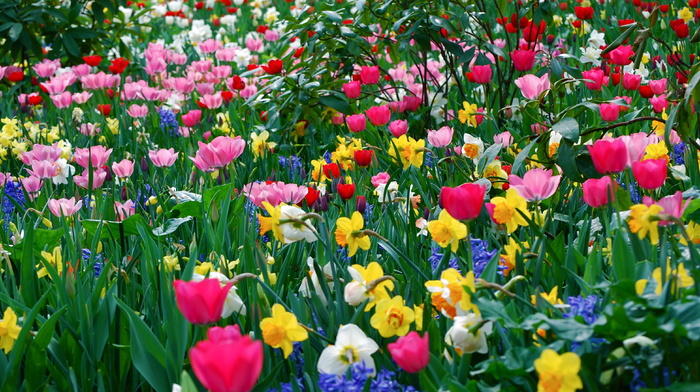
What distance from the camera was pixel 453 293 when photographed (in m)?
1.01

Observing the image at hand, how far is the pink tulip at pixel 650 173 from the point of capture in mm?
1186

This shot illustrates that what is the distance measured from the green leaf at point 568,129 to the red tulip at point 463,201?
1.79ft

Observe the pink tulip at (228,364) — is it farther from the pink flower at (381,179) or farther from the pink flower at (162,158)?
the pink flower at (162,158)

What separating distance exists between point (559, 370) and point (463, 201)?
36 cm

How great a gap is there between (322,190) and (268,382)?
0.96 meters

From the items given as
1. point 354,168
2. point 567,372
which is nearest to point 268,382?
point 567,372

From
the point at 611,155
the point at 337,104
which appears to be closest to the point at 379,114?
the point at 337,104

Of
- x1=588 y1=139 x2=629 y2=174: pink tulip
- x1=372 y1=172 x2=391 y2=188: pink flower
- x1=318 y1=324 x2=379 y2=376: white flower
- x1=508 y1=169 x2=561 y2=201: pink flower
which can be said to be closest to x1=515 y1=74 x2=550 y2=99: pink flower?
x1=372 y1=172 x2=391 y2=188: pink flower

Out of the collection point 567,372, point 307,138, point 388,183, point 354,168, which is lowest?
point 307,138

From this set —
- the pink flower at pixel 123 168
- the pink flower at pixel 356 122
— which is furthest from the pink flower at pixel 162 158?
the pink flower at pixel 356 122

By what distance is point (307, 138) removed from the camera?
10.7 ft

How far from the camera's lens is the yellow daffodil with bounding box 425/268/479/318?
988 mm

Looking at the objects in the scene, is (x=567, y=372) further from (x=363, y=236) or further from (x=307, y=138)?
(x=307, y=138)

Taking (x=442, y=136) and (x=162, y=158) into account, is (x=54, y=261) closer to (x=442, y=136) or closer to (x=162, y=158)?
(x=162, y=158)
